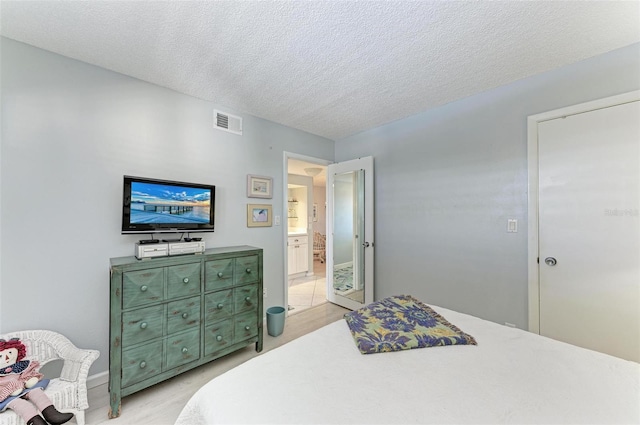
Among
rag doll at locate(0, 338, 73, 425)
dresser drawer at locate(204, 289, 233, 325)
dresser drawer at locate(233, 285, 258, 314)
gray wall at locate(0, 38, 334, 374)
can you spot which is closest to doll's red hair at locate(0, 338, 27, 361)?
rag doll at locate(0, 338, 73, 425)

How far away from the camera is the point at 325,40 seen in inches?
66.9

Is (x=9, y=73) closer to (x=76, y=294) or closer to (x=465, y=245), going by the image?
(x=76, y=294)

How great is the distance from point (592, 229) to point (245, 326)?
300 centimetres

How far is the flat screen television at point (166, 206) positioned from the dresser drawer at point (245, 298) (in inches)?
26.7

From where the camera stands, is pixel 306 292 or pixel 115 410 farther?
pixel 306 292

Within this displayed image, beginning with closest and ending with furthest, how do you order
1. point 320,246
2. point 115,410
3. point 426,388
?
point 426,388
point 115,410
point 320,246

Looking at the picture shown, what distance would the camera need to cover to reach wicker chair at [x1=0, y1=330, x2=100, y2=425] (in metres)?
1.51

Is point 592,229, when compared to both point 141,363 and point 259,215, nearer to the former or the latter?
point 259,215

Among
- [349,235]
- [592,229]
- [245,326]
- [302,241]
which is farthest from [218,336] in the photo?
[302,241]

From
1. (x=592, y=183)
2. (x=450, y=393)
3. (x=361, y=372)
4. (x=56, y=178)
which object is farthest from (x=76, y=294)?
(x=592, y=183)

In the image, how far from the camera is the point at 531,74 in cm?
212

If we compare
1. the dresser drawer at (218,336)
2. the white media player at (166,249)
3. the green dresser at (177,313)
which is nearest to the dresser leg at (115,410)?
the green dresser at (177,313)

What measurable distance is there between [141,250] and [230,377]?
54.2 inches

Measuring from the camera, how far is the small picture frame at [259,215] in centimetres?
295
